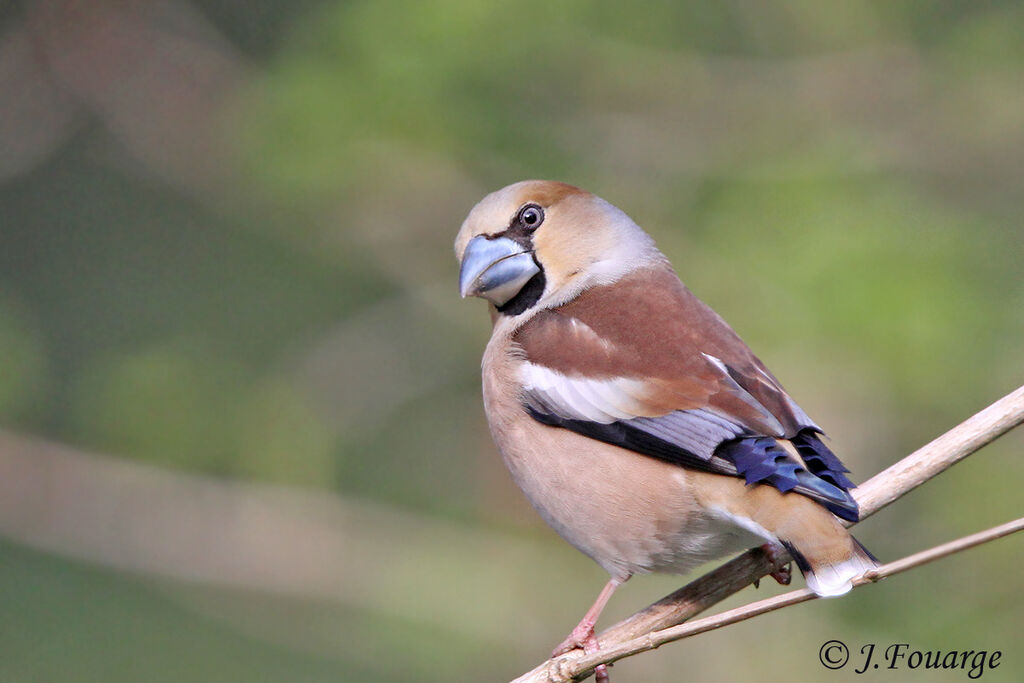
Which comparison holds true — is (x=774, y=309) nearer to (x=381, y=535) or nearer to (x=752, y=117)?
(x=752, y=117)

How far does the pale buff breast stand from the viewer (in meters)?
3.33

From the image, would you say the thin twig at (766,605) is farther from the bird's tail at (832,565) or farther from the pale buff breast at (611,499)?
the pale buff breast at (611,499)

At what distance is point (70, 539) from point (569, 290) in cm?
496

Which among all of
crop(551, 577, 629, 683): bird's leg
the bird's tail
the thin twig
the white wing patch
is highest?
the white wing patch

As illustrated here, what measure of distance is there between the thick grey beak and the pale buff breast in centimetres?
38

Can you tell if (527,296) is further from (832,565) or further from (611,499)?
(832,565)

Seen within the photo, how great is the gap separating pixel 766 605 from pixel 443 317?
480cm

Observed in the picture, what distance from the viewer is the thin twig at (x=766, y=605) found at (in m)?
2.39

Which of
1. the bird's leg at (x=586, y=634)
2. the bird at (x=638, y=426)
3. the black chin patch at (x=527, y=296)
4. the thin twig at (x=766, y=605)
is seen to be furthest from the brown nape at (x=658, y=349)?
the thin twig at (x=766, y=605)

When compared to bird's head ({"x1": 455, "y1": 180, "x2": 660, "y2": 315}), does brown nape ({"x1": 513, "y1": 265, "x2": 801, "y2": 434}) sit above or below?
below

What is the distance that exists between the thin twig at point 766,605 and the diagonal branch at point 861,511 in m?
0.04

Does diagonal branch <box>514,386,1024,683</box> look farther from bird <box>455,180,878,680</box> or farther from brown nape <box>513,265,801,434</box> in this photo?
brown nape <box>513,265,801,434</box>

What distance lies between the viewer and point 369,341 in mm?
7828

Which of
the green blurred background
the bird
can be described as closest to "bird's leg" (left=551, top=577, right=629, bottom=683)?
the bird
